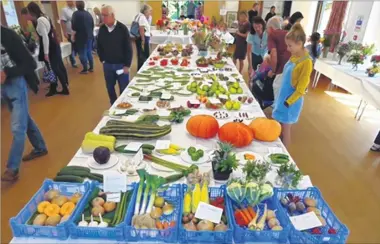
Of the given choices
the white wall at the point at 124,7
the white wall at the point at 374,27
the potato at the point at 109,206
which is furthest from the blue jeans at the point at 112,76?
the white wall at the point at 124,7

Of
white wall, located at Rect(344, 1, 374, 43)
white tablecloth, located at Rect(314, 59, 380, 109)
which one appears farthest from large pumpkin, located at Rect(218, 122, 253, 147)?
white wall, located at Rect(344, 1, 374, 43)

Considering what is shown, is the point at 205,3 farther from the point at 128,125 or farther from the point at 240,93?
the point at 128,125

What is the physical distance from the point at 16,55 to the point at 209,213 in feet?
6.52

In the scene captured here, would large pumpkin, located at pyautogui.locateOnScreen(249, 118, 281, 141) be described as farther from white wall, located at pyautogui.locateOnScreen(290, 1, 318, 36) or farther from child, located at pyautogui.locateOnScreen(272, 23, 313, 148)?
white wall, located at pyautogui.locateOnScreen(290, 1, 318, 36)

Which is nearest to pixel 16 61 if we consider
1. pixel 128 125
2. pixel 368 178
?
pixel 128 125

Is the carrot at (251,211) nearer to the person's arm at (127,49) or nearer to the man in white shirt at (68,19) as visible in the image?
the person's arm at (127,49)

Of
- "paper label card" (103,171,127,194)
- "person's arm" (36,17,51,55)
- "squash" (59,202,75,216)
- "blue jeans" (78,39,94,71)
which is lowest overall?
"blue jeans" (78,39,94,71)

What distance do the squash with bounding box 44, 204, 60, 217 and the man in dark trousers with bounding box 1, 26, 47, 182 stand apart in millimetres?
1483

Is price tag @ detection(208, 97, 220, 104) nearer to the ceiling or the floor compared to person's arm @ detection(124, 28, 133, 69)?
nearer to the floor

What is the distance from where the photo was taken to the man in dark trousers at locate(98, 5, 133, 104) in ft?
10.3

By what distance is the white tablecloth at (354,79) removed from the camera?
3.49 metres

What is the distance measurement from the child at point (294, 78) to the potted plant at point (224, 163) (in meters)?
1.08

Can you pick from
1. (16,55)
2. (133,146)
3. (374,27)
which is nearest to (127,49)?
(16,55)

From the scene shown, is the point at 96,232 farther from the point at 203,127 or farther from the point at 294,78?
the point at 294,78
